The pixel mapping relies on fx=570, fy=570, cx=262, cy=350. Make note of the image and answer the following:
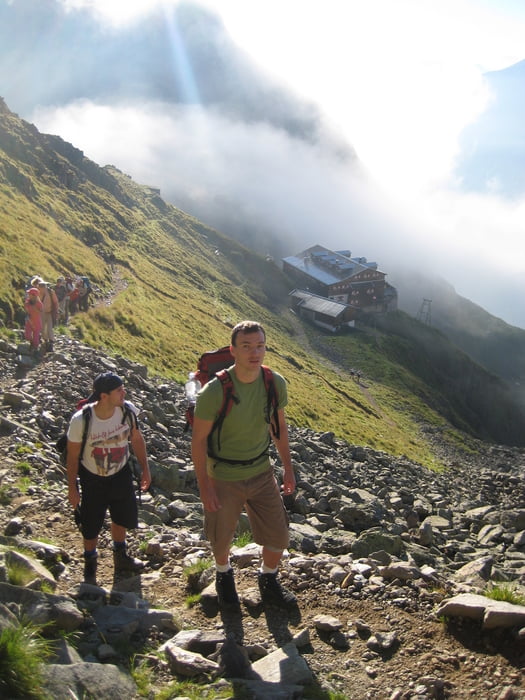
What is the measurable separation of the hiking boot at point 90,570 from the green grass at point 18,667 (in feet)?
9.24

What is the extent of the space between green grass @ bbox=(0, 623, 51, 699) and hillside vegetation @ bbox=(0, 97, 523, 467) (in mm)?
17763

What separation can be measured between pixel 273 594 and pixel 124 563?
2.16 meters

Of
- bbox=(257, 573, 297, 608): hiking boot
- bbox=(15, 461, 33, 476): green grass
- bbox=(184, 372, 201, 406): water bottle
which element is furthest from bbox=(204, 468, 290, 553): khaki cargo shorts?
bbox=(15, 461, 33, 476): green grass

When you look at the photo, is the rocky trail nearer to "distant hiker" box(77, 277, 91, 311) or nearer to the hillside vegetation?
the hillside vegetation

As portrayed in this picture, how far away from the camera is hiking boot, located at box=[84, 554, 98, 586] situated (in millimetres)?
6857

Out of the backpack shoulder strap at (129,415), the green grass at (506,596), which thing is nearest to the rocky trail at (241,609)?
the green grass at (506,596)

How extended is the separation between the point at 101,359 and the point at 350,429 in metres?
23.3

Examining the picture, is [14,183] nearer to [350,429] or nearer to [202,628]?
[350,429]

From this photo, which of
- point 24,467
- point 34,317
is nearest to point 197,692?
point 24,467

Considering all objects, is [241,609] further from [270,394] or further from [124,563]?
[270,394]

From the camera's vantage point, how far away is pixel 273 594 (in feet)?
22.1

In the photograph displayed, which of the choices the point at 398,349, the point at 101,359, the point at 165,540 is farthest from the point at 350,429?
the point at 398,349

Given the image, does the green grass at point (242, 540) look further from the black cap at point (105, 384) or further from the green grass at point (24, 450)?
the green grass at point (24, 450)

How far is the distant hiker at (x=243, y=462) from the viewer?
5871 millimetres
